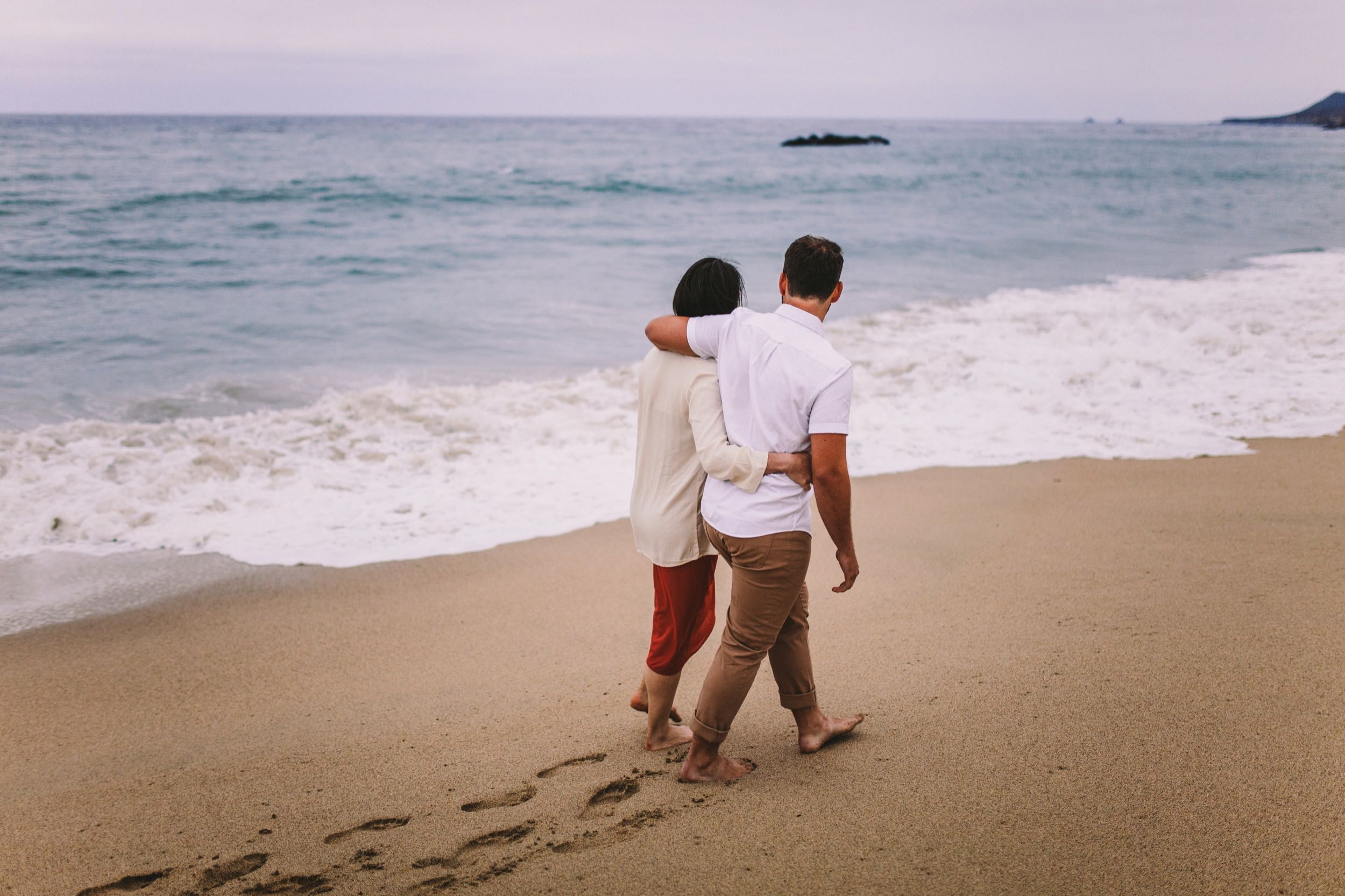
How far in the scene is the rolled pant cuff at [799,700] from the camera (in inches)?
116

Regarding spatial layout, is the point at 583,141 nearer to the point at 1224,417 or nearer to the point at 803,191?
the point at 803,191

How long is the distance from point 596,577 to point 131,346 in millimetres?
9238

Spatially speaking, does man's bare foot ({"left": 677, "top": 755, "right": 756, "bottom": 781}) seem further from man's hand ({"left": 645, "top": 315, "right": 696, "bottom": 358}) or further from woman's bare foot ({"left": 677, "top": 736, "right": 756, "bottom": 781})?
man's hand ({"left": 645, "top": 315, "right": 696, "bottom": 358})

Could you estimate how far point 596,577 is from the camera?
485cm

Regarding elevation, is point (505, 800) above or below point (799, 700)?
below

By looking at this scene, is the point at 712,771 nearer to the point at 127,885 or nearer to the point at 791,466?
the point at 791,466

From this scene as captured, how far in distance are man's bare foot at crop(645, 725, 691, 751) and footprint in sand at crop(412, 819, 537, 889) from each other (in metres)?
0.57

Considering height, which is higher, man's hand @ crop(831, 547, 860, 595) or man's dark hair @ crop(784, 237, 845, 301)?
man's dark hair @ crop(784, 237, 845, 301)

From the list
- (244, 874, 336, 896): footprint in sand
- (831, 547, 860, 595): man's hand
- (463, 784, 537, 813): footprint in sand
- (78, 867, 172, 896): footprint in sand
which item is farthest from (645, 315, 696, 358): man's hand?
(78, 867, 172, 896): footprint in sand

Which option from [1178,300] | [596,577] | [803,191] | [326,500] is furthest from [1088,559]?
[803,191]

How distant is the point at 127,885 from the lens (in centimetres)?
245

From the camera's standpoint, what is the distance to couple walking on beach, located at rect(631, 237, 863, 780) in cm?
247

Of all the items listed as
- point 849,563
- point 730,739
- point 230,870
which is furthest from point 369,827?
point 849,563

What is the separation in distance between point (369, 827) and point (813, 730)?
5.16ft
